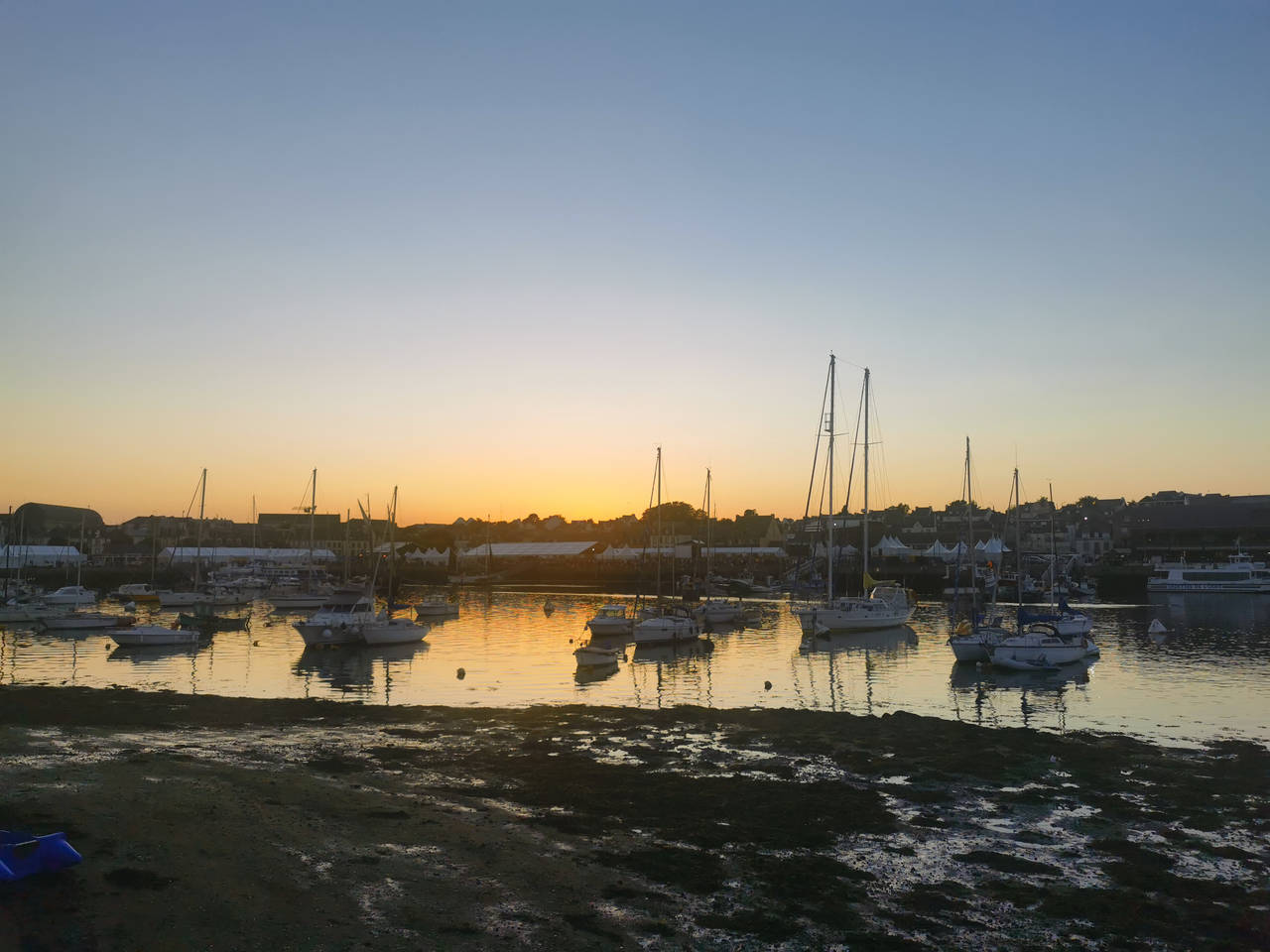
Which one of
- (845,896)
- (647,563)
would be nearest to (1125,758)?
(845,896)

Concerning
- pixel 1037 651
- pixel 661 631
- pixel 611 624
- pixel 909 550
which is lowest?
pixel 661 631

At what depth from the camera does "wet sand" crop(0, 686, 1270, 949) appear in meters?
11.6

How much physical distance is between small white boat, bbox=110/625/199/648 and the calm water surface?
66cm

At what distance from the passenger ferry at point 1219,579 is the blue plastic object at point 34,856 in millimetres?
126848

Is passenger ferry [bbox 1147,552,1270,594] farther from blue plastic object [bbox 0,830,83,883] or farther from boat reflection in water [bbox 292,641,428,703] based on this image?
blue plastic object [bbox 0,830,83,883]

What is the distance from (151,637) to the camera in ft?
175

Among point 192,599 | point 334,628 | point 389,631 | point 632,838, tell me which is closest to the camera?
point 632,838

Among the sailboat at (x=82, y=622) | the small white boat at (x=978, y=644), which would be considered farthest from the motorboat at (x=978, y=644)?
the sailboat at (x=82, y=622)

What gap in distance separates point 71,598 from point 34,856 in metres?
83.8

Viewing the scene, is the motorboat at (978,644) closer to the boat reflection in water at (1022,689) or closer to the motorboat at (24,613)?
the boat reflection in water at (1022,689)

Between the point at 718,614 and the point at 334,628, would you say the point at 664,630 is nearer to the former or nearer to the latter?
the point at 718,614

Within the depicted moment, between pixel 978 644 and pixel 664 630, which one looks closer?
pixel 978 644

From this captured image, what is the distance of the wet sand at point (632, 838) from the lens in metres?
11.6

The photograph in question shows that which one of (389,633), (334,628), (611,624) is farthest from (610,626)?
(334,628)
